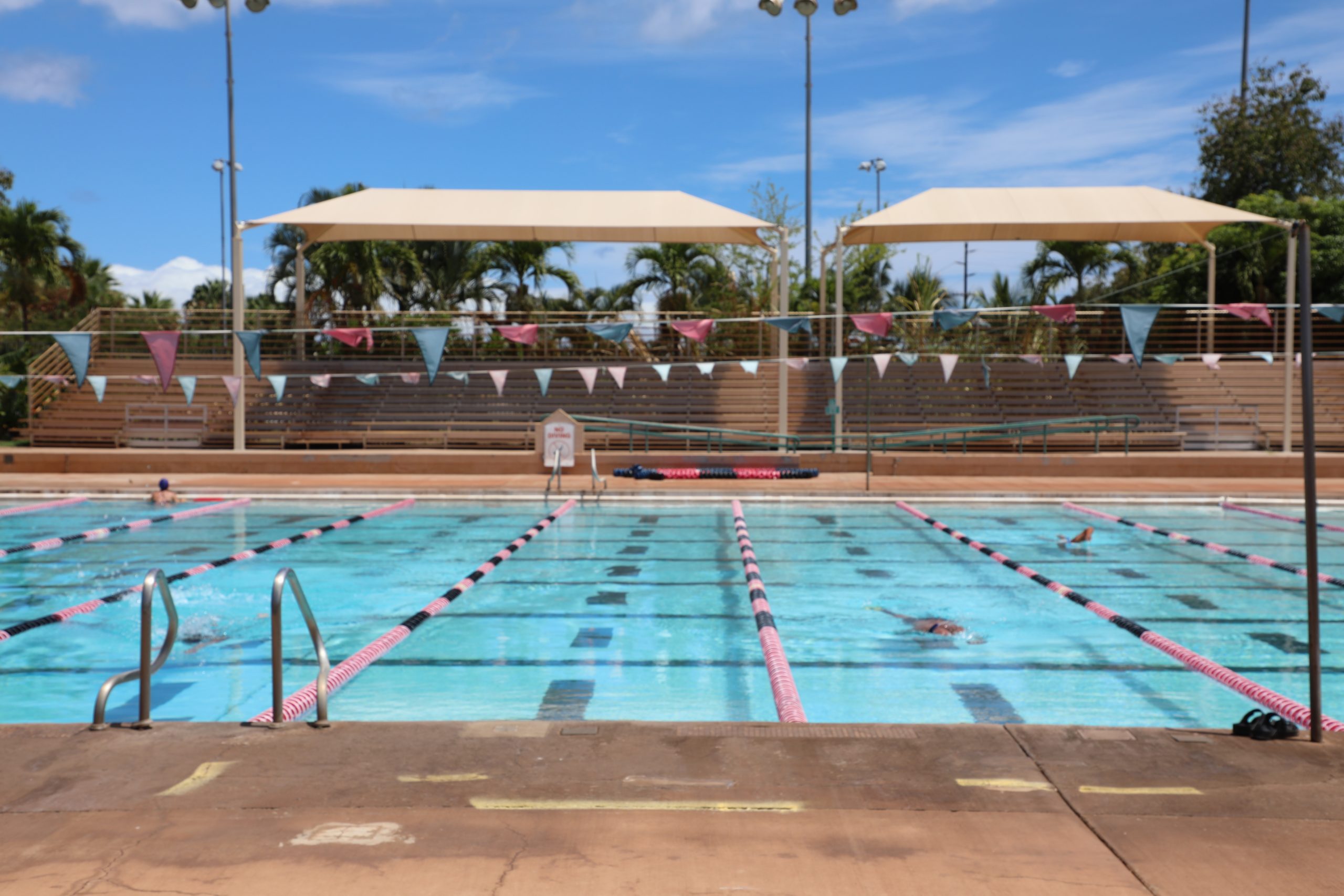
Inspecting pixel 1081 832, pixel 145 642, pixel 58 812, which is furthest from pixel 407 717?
pixel 1081 832

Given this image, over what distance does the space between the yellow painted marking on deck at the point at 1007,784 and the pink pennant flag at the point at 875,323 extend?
13.1m

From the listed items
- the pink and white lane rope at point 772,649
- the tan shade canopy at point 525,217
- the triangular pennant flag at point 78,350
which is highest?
the tan shade canopy at point 525,217

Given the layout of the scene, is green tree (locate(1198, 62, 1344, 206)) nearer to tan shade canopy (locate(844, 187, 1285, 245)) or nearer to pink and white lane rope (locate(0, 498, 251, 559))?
tan shade canopy (locate(844, 187, 1285, 245))

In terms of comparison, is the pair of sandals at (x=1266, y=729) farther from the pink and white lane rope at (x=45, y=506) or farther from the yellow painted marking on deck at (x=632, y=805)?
the pink and white lane rope at (x=45, y=506)

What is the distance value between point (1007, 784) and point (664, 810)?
1.07m

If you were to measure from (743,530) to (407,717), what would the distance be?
20.1 ft

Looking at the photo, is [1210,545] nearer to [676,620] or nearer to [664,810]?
[676,620]

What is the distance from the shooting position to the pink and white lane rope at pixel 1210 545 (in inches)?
348

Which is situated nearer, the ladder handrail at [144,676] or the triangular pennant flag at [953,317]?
the ladder handrail at [144,676]

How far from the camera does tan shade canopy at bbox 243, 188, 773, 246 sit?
19688 mm

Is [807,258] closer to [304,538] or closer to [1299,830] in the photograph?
[304,538]

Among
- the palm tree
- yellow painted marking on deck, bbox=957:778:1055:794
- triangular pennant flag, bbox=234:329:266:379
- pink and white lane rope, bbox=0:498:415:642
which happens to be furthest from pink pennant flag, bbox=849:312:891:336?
the palm tree

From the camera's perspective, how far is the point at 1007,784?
3.17m

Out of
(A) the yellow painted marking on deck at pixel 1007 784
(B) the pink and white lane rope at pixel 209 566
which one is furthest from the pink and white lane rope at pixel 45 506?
(A) the yellow painted marking on deck at pixel 1007 784
